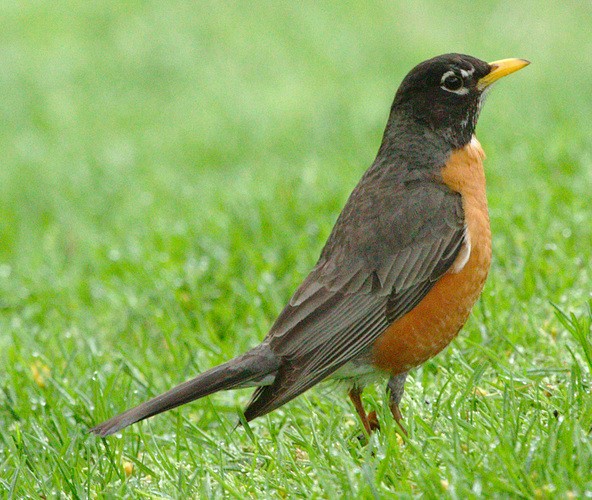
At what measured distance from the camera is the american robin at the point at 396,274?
3943 mm

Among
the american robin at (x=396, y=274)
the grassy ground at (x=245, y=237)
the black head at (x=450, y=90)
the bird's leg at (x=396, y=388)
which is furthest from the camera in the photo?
the black head at (x=450, y=90)

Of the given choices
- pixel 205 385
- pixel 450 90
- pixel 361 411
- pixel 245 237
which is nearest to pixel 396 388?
pixel 361 411

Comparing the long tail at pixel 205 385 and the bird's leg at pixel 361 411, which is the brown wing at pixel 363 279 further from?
the bird's leg at pixel 361 411

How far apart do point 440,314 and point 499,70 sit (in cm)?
128

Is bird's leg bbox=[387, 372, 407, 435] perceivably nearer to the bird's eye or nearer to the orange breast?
the orange breast

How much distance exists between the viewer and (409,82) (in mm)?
4625

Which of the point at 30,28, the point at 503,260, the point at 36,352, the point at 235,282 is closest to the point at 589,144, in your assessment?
the point at 503,260

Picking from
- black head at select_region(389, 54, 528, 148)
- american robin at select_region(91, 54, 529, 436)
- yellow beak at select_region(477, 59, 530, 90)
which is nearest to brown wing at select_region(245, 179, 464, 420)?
american robin at select_region(91, 54, 529, 436)

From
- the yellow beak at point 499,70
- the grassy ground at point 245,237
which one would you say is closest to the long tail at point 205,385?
the grassy ground at point 245,237

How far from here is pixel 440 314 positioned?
13.2 feet

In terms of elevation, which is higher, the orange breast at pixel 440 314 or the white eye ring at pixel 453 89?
the white eye ring at pixel 453 89

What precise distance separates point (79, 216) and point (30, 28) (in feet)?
25.2

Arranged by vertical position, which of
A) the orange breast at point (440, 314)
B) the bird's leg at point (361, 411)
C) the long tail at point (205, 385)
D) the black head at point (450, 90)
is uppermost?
the black head at point (450, 90)

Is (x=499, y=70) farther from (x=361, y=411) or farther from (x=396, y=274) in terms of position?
(x=361, y=411)
